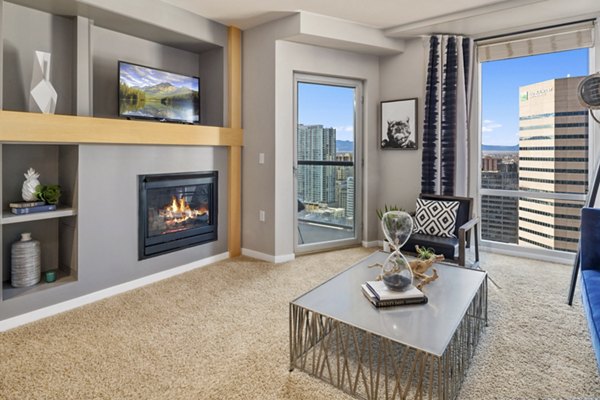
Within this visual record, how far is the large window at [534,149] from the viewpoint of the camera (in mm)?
3691

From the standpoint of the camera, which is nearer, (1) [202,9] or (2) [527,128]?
(1) [202,9]

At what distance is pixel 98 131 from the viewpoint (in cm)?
277

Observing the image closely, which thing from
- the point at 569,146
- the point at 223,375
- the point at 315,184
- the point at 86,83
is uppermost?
the point at 86,83

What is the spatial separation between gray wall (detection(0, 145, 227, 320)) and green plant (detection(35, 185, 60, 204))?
7.0 inches

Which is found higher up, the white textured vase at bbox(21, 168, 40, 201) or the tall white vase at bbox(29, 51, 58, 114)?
the tall white vase at bbox(29, 51, 58, 114)

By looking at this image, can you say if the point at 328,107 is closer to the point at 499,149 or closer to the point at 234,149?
the point at 234,149

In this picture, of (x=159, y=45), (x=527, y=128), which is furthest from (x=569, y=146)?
(x=159, y=45)

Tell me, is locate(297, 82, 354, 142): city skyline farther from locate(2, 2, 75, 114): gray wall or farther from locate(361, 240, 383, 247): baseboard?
locate(2, 2, 75, 114): gray wall

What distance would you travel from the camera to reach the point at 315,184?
420cm

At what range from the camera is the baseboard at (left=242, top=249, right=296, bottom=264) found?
383 cm

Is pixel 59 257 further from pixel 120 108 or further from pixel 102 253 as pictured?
pixel 120 108

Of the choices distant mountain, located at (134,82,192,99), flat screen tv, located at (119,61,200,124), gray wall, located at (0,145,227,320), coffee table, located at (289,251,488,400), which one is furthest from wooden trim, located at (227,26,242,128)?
coffee table, located at (289,251,488,400)

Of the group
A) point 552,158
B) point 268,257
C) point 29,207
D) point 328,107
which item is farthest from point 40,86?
point 552,158

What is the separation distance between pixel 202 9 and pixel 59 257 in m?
2.56
